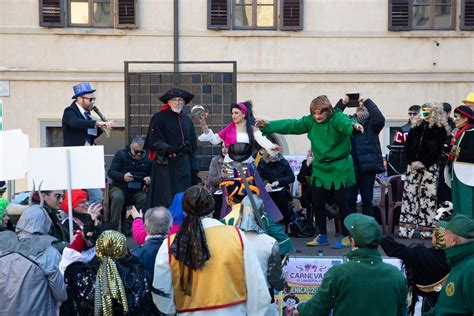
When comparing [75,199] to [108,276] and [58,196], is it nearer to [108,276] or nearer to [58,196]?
[58,196]

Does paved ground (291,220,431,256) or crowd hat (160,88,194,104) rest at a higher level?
crowd hat (160,88,194,104)

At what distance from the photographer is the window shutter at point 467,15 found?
1803 centimetres

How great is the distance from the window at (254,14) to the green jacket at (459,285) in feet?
39.9

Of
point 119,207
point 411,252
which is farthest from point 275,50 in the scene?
point 411,252

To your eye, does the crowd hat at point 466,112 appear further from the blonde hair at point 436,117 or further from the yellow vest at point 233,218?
the yellow vest at point 233,218

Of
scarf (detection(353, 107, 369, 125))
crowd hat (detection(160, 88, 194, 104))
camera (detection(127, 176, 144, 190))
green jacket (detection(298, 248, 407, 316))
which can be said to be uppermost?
crowd hat (detection(160, 88, 194, 104))

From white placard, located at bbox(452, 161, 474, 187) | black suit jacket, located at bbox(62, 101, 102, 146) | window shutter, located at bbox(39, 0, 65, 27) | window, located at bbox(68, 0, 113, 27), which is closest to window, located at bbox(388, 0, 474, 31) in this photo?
window, located at bbox(68, 0, 113, 27)

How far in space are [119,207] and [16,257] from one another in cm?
673

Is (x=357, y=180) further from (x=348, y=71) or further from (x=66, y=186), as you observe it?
(x=348, y=71)

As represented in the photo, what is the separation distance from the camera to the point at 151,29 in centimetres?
1794

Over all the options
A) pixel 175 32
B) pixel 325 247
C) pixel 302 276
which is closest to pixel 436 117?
pixel 325 247

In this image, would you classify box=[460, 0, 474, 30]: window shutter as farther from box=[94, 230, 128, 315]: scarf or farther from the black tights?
box=[94, 230, 128, 315]: scarf

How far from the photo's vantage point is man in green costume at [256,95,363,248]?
10.5 meters

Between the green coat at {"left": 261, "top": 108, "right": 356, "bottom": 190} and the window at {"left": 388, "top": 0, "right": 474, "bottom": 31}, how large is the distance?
7.85 m
